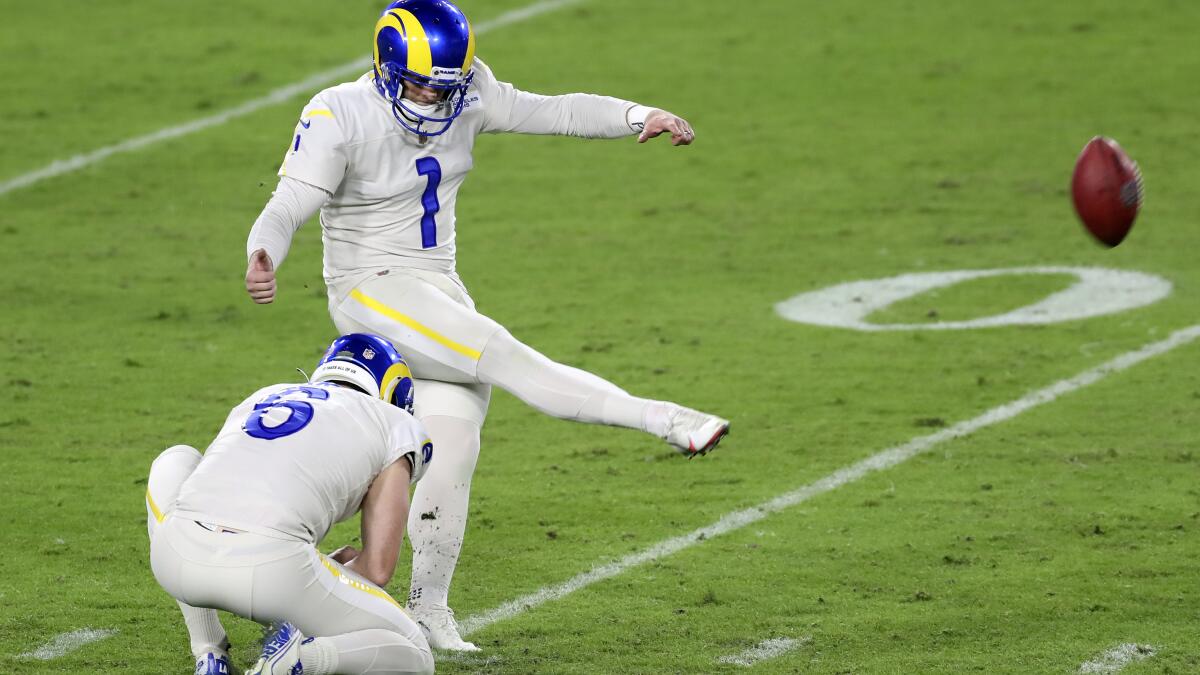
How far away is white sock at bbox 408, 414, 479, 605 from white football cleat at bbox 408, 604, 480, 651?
0.07 ft

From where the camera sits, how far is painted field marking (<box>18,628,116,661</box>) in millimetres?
5004

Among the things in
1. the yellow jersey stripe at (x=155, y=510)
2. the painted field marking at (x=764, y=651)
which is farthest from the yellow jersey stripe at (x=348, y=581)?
the painted field marking at (x=764, y=651)

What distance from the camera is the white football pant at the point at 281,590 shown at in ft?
13.8

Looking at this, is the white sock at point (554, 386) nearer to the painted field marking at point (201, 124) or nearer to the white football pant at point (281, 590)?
the white football pant at point (281, 590)

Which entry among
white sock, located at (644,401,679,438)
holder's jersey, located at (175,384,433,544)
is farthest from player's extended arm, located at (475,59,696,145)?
holder's jersey, located at (175,384,433,544)

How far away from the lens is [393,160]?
5.27m

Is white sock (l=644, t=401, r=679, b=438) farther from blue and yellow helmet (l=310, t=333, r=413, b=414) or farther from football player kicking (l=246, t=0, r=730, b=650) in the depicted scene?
blue and yellow helmet (l=310, t=333, r=413, b=414)

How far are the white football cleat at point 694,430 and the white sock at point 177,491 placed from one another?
3.88ft

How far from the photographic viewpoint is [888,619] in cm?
533

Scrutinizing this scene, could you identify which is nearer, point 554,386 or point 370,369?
point 370,369

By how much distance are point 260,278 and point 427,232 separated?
81cm

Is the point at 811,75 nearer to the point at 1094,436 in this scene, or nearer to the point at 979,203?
the point at 979,203

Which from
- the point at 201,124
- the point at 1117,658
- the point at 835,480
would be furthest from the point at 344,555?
the point at 201,124

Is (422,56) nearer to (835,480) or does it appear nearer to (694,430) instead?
(694,430)
